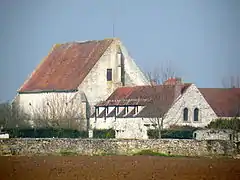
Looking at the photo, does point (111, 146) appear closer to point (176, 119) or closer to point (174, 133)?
point (174, 133)

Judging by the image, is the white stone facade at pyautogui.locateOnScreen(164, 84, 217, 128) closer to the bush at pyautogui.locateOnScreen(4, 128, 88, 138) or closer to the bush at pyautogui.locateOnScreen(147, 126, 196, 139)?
the bush at pyautogui.locateOnScreen(147, 126, 196, 139)

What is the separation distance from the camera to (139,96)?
210 feet

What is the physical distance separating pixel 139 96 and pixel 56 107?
751cm

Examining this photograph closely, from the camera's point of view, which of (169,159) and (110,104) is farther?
(110,104)

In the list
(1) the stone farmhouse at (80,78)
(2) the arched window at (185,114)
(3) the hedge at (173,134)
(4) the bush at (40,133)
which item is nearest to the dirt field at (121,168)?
(3) the hedge at (173,134)

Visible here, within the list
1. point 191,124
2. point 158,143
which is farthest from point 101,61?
point 158,143

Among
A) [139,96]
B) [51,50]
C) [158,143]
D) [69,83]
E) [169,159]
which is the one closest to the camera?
[169,159]

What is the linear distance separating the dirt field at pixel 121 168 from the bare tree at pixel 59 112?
67.2 ft

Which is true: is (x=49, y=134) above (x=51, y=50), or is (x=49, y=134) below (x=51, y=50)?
below

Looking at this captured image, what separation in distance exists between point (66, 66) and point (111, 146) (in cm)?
2804

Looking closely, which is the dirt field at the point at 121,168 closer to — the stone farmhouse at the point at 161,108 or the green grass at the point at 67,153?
the green grass at the point at 67,153

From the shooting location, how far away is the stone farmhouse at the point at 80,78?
6906cm

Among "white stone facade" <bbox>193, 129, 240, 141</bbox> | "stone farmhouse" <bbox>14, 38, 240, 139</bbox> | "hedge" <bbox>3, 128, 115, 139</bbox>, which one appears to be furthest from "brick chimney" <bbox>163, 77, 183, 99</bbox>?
"white stone facade" <bbox>193, 129, 240, 141</bbox>

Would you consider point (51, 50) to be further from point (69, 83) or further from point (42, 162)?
point (42, 162)
